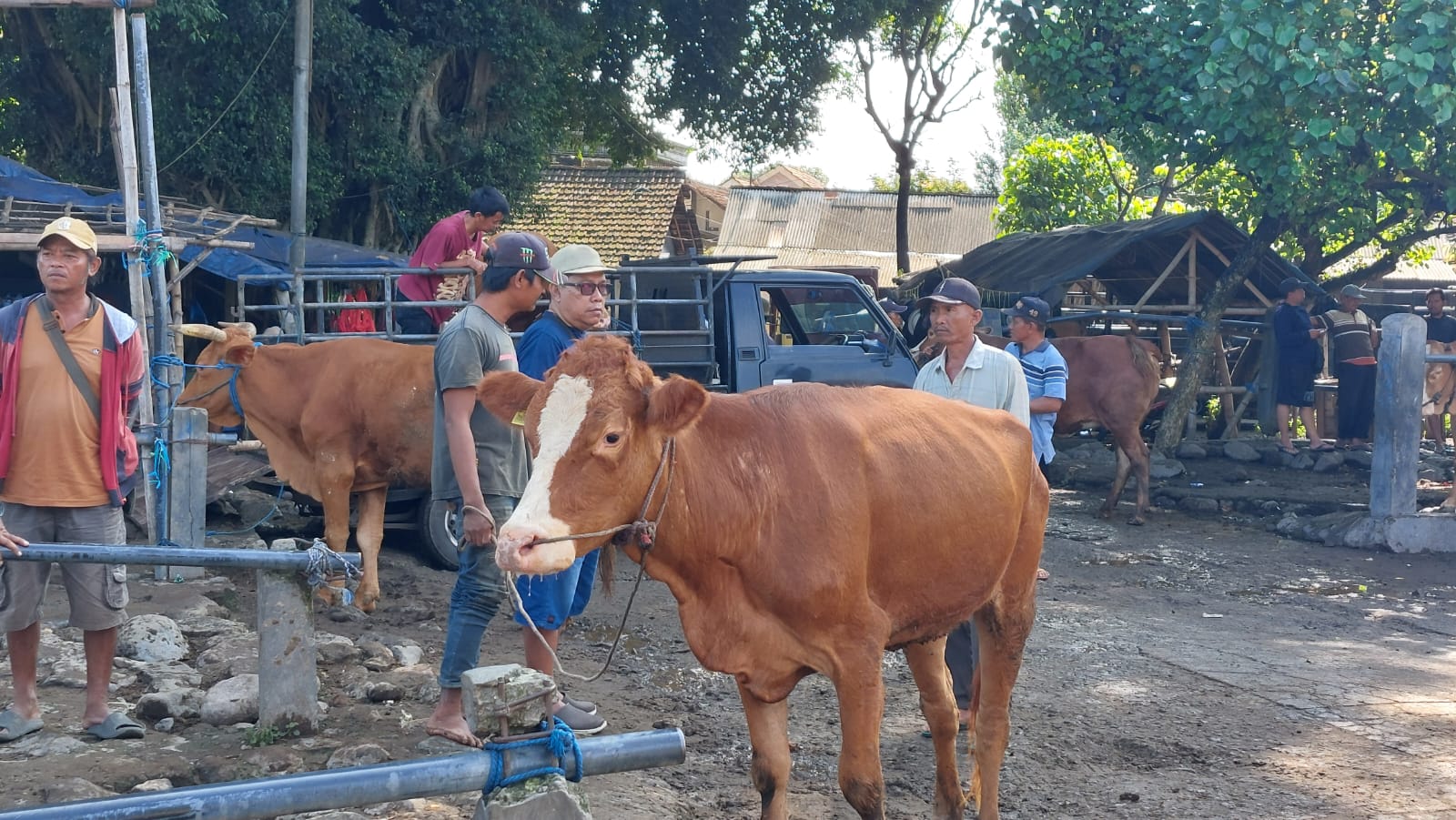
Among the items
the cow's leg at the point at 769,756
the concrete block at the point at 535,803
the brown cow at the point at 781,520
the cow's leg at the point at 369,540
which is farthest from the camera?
the cow's leg at the point at 369,540

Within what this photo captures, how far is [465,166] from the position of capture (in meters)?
15.8

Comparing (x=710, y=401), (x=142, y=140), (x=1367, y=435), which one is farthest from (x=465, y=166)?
(x=710, y=401)

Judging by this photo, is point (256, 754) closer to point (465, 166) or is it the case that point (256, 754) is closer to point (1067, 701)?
point (1067, 701)

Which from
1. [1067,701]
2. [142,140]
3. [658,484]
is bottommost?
[1067,701]

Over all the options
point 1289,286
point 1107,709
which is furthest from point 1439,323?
point 1107,709

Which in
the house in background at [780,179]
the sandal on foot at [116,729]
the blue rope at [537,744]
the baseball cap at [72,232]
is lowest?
the sandal on foot at [116,729]

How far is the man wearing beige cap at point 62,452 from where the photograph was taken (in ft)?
15.5

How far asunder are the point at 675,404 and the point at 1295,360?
12.9 metres

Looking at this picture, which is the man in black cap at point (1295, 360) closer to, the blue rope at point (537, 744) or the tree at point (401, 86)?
the tree at point (401, 86)

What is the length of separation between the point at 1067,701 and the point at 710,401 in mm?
3004

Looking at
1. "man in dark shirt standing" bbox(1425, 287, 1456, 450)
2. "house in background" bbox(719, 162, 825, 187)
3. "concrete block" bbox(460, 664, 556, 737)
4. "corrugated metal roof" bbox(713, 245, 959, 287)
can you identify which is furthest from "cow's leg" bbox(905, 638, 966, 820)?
"house in background" bbox(719, 162, 825, 187)

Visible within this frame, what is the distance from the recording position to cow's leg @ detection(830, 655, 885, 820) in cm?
381

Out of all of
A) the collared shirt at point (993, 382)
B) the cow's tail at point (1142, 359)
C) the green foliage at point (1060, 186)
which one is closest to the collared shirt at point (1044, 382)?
the collared shirt at point (993, 382)

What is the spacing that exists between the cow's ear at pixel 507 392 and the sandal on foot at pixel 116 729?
82.7 inches
